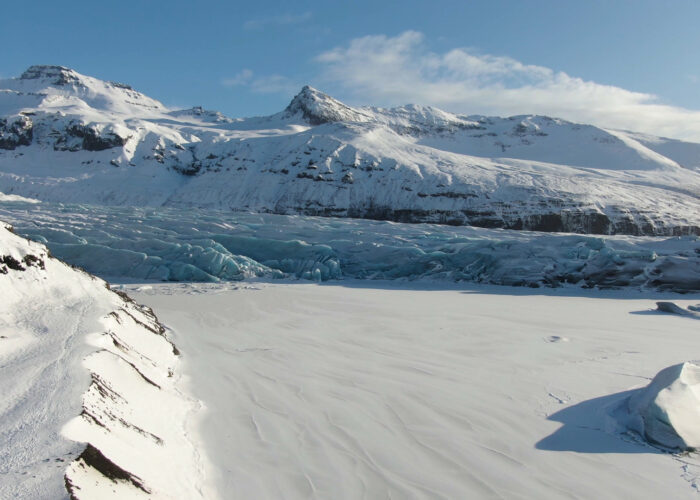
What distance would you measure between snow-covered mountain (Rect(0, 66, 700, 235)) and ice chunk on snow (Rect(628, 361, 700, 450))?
36458mm

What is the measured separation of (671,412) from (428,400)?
1596 mm

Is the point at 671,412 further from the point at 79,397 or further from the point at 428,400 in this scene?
the point at 79,397

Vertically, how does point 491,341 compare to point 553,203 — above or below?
below

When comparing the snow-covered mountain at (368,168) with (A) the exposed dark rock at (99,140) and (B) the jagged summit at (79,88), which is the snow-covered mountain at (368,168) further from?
(B) the jagged summit at (79,88)

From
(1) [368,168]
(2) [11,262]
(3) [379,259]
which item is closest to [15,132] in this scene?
(1) [368,168]

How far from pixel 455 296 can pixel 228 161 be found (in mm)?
49609

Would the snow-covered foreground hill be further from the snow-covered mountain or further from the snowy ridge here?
the snow-covered mountain

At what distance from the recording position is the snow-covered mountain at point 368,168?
1565 inches

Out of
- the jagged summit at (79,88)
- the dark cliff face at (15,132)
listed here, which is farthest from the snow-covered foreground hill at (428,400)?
the jagged summit at (79,88)

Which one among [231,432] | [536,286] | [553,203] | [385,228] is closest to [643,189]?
[553,203]

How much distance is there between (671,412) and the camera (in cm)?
304

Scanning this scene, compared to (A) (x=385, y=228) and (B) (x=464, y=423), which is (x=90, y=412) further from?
(A) (x=385, y=228)

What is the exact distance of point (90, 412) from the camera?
238 centimetres

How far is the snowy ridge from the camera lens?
1954mm
